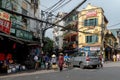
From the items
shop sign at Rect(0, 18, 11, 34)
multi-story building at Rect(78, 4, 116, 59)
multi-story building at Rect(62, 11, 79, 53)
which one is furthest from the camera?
multi-story building at Rect(62, 11, 79, 53)

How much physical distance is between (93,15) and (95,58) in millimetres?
26477

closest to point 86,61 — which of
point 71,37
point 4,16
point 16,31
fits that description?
point 16,31

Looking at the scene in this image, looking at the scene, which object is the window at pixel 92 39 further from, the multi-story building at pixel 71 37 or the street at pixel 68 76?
the street at pixel 68 76

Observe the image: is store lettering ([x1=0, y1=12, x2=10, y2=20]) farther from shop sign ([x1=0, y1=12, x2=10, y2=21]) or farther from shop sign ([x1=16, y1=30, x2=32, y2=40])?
shop sign ([x1=16, y1=30, x2=32, y2=40])

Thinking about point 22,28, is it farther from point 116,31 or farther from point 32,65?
point 116,31

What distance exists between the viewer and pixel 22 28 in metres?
34.5

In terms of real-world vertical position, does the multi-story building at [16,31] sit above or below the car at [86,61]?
above

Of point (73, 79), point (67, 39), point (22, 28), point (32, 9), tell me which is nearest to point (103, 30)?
point (67, 39)

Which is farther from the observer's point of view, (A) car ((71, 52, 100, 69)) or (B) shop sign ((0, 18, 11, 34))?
(A) car ((71, 52, 100, 69))

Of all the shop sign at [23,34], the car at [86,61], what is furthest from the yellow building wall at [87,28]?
the shop sign at [23,34]

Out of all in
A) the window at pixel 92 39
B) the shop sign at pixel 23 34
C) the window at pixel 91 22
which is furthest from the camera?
the window at pixel 91 22

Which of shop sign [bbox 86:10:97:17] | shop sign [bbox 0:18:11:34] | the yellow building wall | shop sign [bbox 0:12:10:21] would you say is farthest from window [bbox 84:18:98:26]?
shop sign [bbox 0:18:11:34]

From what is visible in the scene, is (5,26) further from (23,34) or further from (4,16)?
(23,34)

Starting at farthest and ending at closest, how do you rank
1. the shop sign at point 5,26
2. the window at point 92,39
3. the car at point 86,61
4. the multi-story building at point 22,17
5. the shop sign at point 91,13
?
the shop sign at point 91,13, the window at point 92,39, the car at point 86,61, the multi-story building at point 22,17, the shop sign at point 5,26
